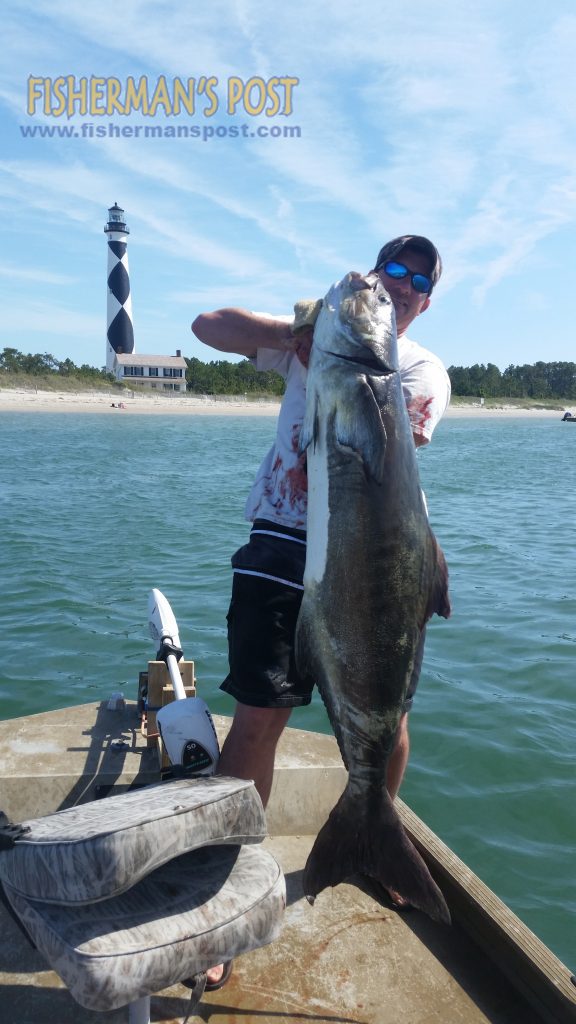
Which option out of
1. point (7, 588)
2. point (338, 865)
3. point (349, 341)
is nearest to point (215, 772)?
point (338, 865)

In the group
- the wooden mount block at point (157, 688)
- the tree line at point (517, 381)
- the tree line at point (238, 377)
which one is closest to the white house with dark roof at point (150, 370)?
the tree line at point (238, 377)

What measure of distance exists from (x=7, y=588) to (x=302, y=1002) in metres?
9.74

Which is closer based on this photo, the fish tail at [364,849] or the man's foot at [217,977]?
the fish tail at [364,849]

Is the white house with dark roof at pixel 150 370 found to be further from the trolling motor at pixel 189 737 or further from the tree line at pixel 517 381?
the trolling motor at pixel 189 737

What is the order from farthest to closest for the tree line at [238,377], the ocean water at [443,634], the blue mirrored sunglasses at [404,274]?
the tree line at [238,377] < the ocean water at [443,634] < the blue mirrored sunglasses at [404,274]

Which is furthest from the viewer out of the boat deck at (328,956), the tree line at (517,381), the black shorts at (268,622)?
the tree line at (517,381)

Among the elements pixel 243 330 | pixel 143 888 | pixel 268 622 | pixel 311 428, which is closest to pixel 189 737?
pixel 268 622

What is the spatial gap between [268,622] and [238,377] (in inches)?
3419

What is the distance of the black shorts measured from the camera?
3.28 metres

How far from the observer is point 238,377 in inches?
3487

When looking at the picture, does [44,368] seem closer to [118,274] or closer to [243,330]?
[118,274]

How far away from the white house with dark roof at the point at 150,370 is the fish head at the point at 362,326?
82602mm

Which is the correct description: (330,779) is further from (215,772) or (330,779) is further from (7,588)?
(7,588)

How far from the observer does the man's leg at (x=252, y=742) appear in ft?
10.9
